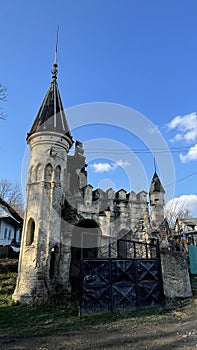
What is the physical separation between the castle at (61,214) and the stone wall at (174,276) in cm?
489

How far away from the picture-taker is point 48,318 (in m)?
10.5

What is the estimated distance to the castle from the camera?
1504 centimetres

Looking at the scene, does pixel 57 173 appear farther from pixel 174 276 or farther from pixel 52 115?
pixel 174 276

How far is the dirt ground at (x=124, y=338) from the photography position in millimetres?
6773

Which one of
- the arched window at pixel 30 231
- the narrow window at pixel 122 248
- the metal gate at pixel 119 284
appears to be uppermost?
the arched window at pixel 30 231

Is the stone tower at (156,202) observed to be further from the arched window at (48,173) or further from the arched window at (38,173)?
the arched window at (38,173)

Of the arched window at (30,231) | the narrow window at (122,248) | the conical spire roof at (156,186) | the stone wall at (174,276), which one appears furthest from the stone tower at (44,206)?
the conical spire roof at (156,186)

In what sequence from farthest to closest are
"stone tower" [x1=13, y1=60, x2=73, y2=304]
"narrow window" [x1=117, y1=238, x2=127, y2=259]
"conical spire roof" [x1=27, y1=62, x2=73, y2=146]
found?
"narrow window" [x1=117, y1=238, x2=127, y2=259] → "conical spire roof" [x1=27, y1=62, x2=73, y2=146] → "stone tower" [x1=13, y1=60, x2=73, y2=304]

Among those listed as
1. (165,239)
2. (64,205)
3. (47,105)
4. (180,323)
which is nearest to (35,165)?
(64,205)

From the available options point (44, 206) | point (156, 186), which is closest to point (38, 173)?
point (44, 206)

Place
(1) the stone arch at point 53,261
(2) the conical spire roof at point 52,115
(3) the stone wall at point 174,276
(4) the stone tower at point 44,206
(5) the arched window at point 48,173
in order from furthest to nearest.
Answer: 1. (2) the conical spire roof at point 52,115
2. (5) the arched window at point 48,173
3. (1) the stone arch at point 53,261
4. (4) the stone tower at point 44,206
5. (3) the stone wall at point 174,276

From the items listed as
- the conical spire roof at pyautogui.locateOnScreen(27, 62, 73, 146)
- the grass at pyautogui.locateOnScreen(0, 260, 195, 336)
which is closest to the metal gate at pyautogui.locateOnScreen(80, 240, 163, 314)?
the grass at pyautogui.locateOnScreen(0, 260, 195, 336)

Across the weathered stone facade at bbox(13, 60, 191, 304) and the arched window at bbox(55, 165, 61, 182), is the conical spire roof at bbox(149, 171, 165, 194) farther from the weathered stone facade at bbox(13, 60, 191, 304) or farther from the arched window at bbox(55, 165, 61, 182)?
the arched window at bbox(55, 165, 61, 182)

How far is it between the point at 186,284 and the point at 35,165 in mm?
10880
